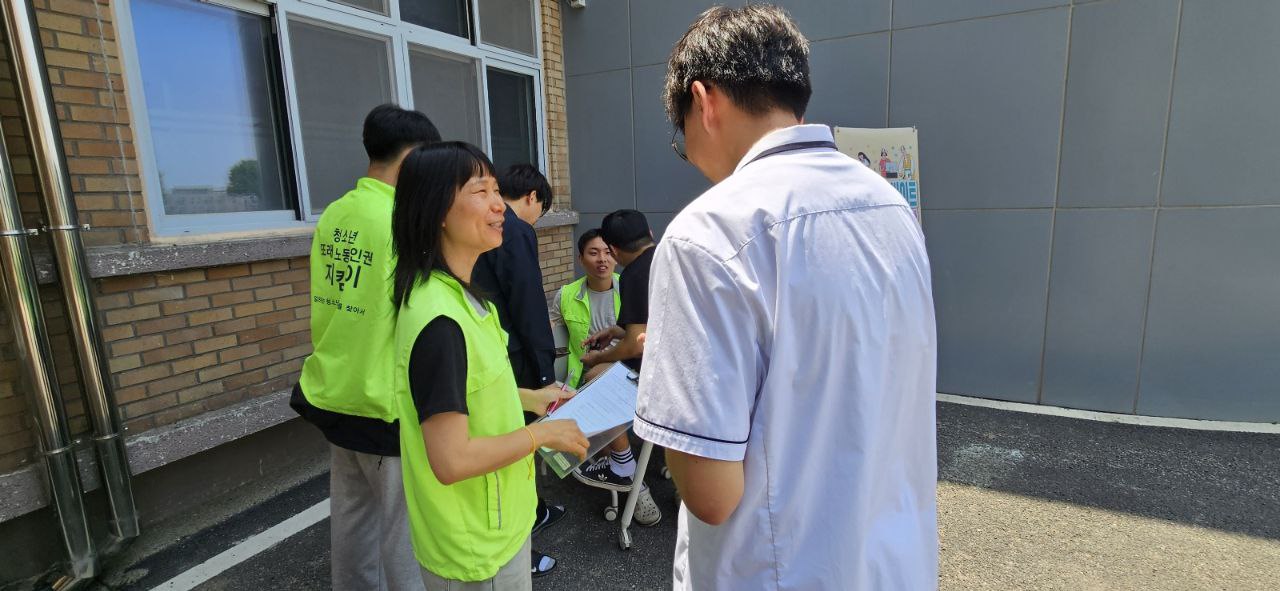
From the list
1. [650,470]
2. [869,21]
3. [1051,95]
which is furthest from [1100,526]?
[869,21]

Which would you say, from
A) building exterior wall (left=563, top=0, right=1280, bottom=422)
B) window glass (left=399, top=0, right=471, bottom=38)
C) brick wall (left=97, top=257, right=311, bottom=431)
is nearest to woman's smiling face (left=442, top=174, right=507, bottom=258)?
brick wall (left=97, top=257, right=311, bottom=431)

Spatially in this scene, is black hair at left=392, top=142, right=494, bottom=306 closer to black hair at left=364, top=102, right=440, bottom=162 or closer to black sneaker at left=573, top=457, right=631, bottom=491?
black hair at left=364, top=102, right=440, bottom=162

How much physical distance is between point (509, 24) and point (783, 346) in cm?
542

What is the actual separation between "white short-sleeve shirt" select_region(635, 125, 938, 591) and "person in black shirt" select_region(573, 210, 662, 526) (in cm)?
187

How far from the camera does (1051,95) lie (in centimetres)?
415

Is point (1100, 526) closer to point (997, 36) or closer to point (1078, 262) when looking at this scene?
point (1078, 262)

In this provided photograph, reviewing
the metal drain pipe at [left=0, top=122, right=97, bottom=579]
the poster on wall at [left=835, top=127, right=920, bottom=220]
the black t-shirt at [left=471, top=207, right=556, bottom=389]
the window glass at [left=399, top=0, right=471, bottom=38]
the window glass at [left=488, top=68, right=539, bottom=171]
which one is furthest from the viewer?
the window glass at [left=488, top=68, right=539, bottom=171]

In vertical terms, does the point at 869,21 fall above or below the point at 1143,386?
above

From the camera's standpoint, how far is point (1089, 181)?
413cm

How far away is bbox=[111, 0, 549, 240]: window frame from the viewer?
299 centimetres

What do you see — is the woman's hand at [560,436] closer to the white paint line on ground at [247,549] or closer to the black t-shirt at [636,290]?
the black t-shirt at [636,290]

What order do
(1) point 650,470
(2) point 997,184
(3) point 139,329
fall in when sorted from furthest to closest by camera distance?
(2) point 997,184
(1) point 650,470
(3) point 139,329

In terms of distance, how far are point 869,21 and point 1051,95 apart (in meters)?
1.39

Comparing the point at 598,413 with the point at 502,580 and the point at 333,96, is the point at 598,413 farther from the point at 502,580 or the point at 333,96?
the point at 333,96
